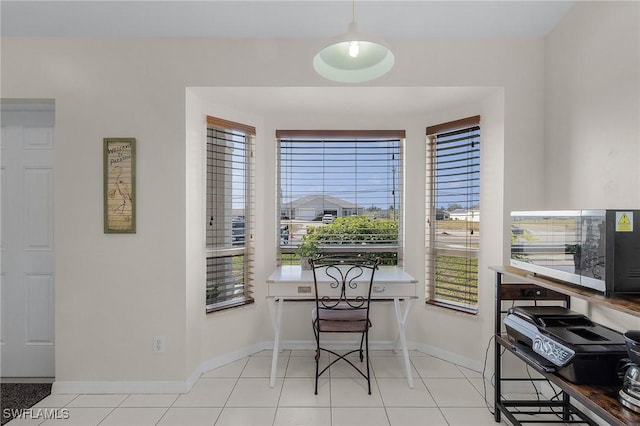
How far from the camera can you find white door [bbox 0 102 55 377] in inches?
99.5

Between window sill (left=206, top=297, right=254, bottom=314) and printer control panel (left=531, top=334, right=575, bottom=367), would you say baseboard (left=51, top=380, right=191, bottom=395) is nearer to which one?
window sill (left=206, top=297, right=254, bottom=314)

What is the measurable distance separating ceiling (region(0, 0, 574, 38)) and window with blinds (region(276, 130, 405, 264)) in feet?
3.33

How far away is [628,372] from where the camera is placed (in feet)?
4.04

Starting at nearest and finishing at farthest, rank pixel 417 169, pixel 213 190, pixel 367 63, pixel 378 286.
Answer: pixel 367 63 < pixel 378 286 < pixel 213 190 < pixel 417 169

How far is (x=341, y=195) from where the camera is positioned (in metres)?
3.14

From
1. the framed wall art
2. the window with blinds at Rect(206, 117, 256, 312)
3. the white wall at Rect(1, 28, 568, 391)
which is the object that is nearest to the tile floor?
the white wall at Rect(1, 28, 568, 391)

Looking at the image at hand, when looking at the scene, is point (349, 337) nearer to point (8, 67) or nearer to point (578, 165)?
point (578, 165)

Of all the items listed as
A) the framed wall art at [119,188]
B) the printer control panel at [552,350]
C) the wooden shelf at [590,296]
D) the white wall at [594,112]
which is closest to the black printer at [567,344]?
the printer control panel at [552,350]

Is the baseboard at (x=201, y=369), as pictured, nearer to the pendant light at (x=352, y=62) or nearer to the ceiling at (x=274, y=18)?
the pendant light at (x=352, y=62)

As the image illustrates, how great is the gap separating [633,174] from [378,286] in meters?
1.62

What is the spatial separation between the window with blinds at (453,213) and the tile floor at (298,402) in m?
0.66

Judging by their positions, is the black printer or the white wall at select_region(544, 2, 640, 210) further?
the white wall at select_region(544, 2, 640, 210)

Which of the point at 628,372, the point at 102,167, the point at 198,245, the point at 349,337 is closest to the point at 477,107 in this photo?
the point at 628,372

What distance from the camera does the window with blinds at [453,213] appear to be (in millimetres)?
2699
